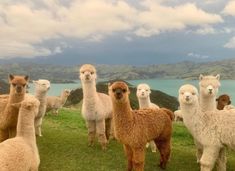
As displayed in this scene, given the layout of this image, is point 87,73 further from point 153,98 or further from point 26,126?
point 153,98

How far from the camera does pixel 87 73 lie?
10.4m

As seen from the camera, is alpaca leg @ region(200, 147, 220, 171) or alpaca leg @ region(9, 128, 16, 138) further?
alpaca leg @ region(9, 128, 16, 138)

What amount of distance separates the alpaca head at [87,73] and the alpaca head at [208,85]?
3081mm

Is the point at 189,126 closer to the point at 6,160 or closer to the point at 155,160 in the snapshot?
the point at 155,160

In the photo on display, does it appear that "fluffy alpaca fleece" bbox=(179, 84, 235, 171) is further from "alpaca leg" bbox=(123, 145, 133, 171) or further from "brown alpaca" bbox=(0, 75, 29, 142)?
"brown alpaca" bbox=(0, 75, 29, 142)

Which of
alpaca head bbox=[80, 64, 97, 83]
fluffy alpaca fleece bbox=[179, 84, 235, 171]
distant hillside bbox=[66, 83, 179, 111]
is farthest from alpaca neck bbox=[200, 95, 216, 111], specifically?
distant hillside bbox=[66, 83, 179, 111]

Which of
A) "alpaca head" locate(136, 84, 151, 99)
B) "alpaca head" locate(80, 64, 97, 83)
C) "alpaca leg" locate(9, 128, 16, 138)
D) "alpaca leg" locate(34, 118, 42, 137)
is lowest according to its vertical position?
"alpaca leg" locate(34, 118, 42, 137)

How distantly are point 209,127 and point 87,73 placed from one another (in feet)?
12.5

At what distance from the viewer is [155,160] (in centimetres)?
1014

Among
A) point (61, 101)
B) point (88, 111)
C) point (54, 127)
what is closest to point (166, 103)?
point (61, 101)

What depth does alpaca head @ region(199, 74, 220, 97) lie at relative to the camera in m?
9.19

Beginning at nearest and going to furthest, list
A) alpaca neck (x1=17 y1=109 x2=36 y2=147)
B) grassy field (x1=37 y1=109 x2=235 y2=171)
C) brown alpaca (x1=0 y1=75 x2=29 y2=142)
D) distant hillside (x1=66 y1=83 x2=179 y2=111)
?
alpaca neck (x1=17 y1=109 x2=36 y2=147) → brown alpaca (x1=0 y1=75 x2=29 y2=142) → grassy field (x1=37 y1=109 x2=235 y2=171) → distant hillside (x1=66 y1=83 x2=179 y2=111)

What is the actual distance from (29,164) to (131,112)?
2682 millimetres

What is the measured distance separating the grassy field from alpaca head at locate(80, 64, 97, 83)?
210 centimetres
